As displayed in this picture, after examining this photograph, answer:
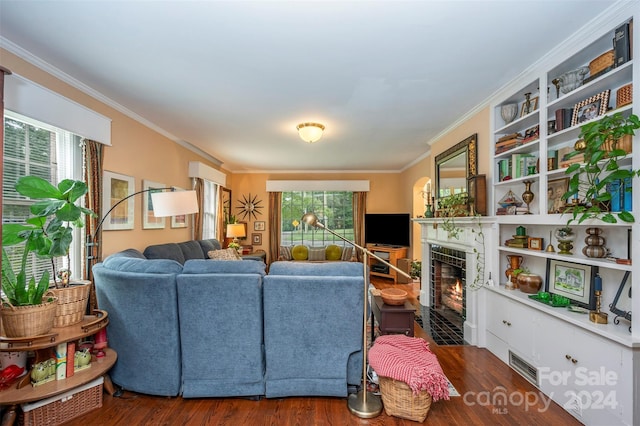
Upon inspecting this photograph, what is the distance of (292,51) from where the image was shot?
214 cm

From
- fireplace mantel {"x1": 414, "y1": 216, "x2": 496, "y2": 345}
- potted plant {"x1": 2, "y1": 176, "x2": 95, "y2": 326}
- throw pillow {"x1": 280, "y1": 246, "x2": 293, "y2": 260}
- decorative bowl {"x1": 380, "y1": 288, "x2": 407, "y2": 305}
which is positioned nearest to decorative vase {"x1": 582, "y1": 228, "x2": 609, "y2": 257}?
fireplace mantel {"x1": 414, "y1": 216, "x2": 496, "y2": 345}

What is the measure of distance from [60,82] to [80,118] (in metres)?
0.32

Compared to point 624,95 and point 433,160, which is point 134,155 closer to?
point 433,160

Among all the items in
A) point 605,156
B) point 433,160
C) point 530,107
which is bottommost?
point 605,156

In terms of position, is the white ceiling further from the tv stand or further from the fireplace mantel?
the tv stand

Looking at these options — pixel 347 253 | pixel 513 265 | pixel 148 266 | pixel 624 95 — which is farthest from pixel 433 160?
pixel 148 266

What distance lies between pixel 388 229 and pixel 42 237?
6.15 m

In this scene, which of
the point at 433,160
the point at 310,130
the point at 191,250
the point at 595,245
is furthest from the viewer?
the point at 191,250

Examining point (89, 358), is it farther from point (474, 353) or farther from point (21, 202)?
point (474, 353)

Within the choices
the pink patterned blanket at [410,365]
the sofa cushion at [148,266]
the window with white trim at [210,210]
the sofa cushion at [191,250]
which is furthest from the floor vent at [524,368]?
the window with white trim at [210,210]

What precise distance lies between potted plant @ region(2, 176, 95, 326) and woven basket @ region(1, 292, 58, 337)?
57mm

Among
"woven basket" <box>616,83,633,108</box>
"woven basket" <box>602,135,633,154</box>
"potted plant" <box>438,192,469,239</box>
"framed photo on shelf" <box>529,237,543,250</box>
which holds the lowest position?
"framed photo on shelf" <box>529,237,543,250</box>

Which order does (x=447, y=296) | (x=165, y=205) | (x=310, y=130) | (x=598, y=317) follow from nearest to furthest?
(x=598, y=317) → (x=165, y=205) → (x=310, y=130) → (x=447, y=296)

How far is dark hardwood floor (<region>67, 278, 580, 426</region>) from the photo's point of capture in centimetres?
196
